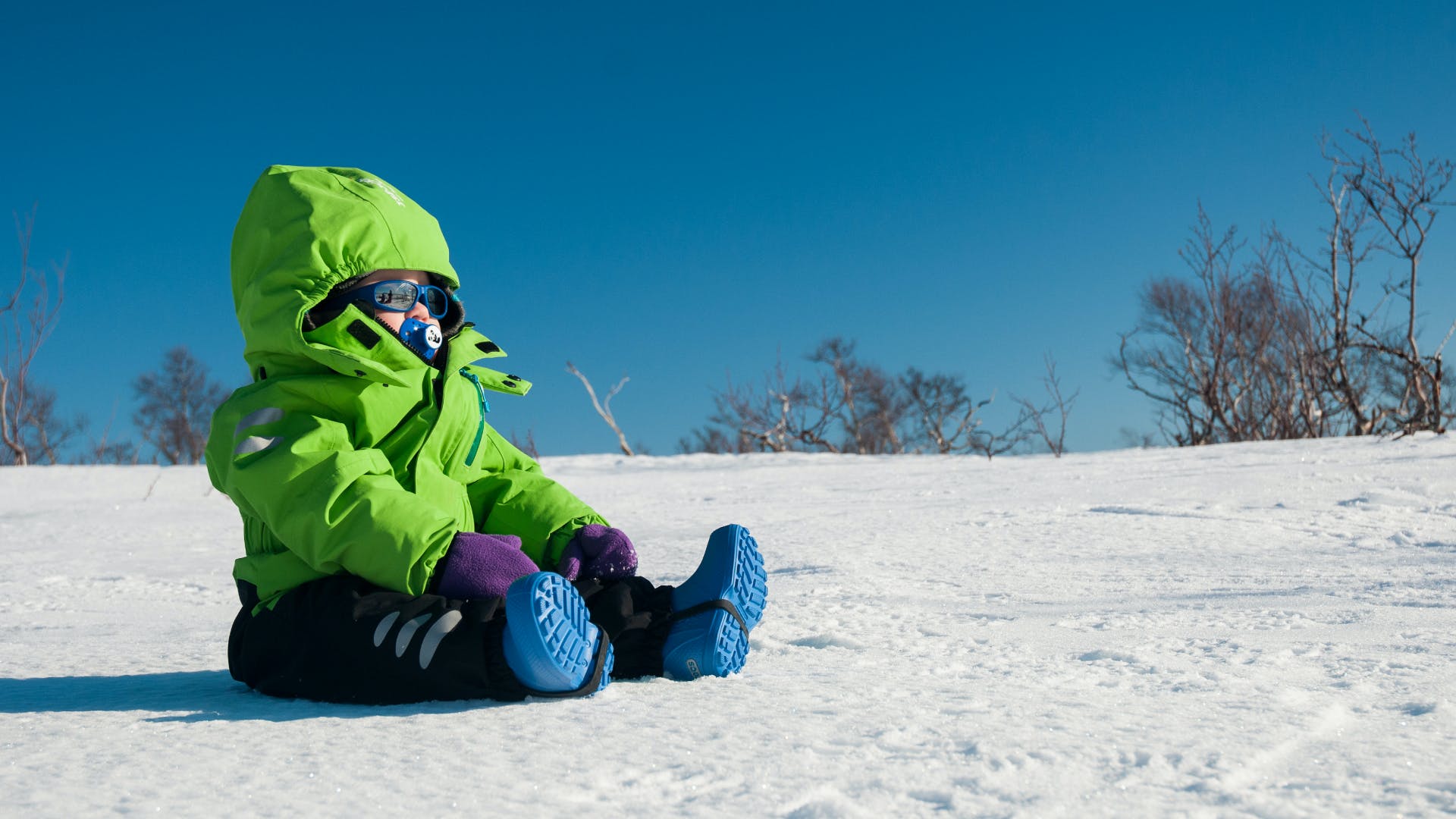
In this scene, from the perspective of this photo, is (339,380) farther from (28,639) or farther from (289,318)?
(28,639)

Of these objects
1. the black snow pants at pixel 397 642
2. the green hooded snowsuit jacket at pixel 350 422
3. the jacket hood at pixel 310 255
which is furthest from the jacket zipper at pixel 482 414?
the black snow pants at pixel 397 642

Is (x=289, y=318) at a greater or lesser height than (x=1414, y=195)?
lesser

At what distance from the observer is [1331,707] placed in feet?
3.50

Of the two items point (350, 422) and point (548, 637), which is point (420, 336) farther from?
point (548, 637)

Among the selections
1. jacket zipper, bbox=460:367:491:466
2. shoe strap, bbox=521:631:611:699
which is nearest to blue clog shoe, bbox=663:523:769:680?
shoe strap, bbox=521:631:611:699

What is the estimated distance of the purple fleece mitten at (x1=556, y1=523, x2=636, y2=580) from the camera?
1.58 metres

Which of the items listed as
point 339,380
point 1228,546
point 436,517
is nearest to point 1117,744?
point 436,517

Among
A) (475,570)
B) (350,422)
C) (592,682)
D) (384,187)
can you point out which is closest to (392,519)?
(475,570)

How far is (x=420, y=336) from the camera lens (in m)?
1.64

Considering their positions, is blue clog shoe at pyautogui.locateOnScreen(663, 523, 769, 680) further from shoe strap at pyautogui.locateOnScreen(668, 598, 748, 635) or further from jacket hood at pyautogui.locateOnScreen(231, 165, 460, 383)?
jacket hood at pyautogui.locateOnScreen(231, 165, 460, 383)

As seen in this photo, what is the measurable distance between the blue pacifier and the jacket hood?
83mm

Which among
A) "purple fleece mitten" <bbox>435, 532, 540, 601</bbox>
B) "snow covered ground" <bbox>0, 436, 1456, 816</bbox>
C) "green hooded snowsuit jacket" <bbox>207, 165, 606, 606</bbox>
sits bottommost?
"snow covered ground" <bbox>0, 436, 1456, 816</bbox>

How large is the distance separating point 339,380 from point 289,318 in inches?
5.0

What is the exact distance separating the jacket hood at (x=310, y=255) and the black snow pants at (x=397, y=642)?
38cm
